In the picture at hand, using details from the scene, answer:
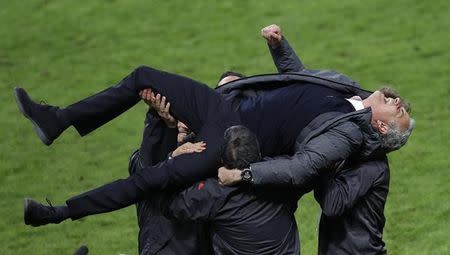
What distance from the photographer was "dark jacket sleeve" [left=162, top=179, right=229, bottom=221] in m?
5.67

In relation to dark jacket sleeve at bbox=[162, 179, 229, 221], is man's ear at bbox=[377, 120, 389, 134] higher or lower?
higher

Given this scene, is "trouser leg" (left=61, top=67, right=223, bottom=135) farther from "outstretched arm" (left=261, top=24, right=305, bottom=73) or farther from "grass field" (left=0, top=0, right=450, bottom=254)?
"grass field" (left=0, top=0, right=450, bottom=254)

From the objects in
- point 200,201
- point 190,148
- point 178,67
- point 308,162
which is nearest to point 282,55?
point 190,148

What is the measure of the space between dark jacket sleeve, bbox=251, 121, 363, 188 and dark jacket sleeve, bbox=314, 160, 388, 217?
231 mm

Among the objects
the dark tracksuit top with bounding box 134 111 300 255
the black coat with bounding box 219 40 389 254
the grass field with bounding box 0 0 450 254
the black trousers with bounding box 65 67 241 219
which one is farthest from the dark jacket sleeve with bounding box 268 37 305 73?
the grass field with bounding box 0 0 450 254

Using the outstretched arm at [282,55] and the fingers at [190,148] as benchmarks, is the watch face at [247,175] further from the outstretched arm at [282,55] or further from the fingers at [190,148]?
the outstretched arm at [282,55]

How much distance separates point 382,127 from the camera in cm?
581

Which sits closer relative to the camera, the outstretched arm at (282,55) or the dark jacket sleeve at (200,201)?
the dark jacket sleeve at (200,201)

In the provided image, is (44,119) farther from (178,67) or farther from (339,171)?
(178,67)

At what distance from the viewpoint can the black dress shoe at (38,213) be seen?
5809 mm

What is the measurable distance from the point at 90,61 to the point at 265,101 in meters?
7.91

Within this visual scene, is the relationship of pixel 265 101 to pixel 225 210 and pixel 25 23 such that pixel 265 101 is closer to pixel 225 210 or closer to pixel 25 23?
pixel 225 210

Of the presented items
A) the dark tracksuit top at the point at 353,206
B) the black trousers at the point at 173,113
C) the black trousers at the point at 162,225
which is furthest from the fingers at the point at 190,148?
the dark tracksuit top at the point at 353,206

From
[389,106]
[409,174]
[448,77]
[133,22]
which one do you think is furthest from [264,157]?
[133,22]
